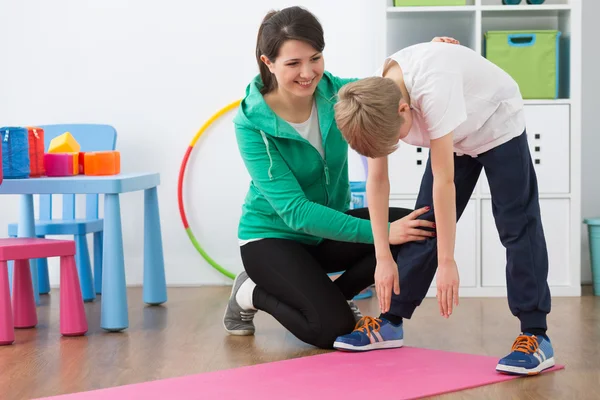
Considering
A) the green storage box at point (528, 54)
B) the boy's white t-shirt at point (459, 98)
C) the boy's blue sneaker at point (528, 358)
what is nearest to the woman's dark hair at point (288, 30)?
the boy's white t-shirt at point (459, 98)

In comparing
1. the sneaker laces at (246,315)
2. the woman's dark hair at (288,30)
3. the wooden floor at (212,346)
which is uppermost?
the woman's dark hair at (288,30)

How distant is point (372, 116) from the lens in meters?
1.82

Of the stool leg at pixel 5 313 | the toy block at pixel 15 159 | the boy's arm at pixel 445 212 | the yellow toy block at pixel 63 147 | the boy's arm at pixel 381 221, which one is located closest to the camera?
the boy's arm at pixel 445 212

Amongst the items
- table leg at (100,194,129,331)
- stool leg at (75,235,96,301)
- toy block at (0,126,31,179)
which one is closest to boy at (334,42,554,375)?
table leg at (100,194,129,331)

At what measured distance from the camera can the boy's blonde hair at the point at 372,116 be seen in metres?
1.83

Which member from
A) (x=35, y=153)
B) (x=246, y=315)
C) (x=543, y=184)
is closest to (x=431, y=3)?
A: (x=543, y=184)

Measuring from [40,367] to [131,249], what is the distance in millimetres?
1587

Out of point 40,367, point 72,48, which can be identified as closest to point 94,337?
point 40,367

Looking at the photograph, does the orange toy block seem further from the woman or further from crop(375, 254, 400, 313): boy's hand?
crop(375, 254, 400, 313): boy's hand

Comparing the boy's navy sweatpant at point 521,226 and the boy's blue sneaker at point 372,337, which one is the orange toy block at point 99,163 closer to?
the boy's blue sneaker at point 372,337

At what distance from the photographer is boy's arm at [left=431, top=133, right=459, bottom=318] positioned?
1.94 metres

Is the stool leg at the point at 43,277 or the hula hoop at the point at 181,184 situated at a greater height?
the hula hoop at the point at 181,184

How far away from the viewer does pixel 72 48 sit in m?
3.86

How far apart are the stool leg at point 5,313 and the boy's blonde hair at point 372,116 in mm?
1295
